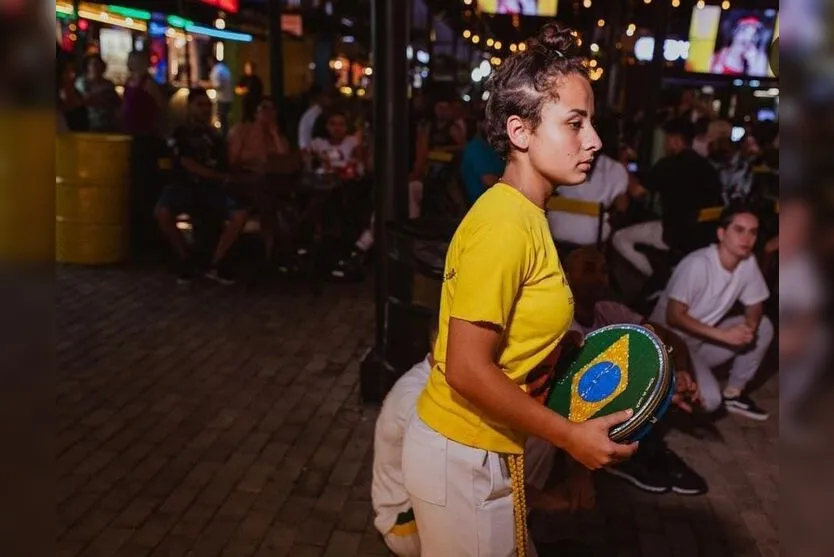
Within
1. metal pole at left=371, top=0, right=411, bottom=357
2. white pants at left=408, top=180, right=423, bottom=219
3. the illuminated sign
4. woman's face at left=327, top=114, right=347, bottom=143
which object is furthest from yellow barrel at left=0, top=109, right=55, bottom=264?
the illuminated sign

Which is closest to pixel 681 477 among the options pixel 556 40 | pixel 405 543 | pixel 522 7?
pixel 405 543

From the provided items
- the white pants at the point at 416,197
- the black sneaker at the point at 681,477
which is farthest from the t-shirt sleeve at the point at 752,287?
the white pants at the point at 416,197

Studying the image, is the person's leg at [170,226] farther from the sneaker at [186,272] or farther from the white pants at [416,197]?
the white pants at [416,197]

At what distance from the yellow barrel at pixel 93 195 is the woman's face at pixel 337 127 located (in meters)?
2.38

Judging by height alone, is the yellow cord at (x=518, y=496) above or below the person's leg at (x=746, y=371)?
above

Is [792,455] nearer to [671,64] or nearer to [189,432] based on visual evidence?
[189,432]

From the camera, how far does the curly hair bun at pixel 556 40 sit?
2.18 metres

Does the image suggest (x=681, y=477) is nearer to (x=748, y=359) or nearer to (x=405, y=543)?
(x=748, y=359)

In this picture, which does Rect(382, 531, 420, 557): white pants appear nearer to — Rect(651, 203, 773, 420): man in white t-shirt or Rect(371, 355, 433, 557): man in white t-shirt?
Rect(371, 355, 433, 557): man in white t-shirt

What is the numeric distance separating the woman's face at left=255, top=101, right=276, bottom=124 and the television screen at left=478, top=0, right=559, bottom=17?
15.1 ft

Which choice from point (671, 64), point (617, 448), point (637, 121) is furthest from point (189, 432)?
point (671, 64)

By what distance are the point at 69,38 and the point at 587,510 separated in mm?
12052

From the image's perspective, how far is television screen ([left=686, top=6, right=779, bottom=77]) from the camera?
1375 cm

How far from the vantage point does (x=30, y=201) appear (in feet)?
2.42
